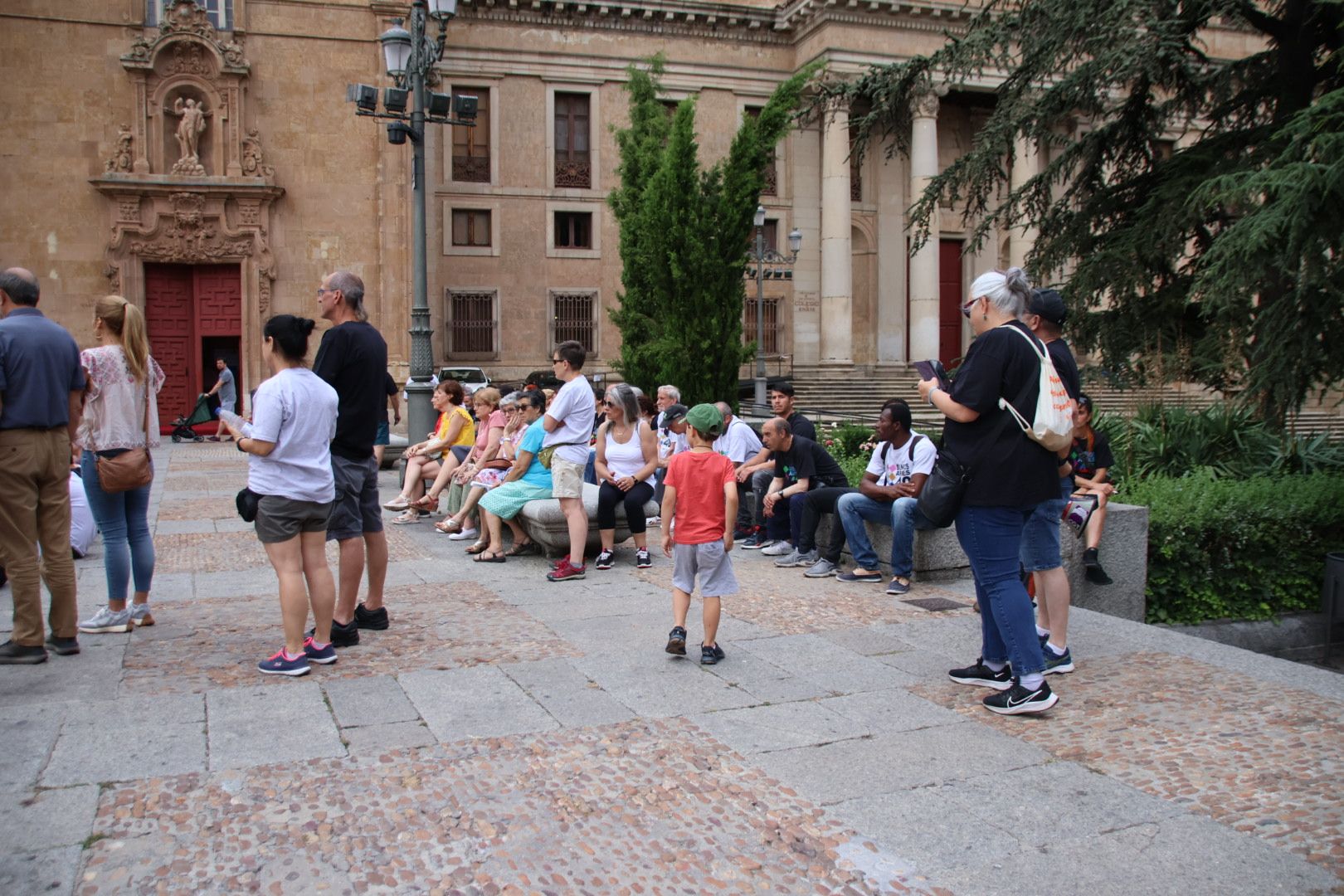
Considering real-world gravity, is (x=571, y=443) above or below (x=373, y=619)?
above

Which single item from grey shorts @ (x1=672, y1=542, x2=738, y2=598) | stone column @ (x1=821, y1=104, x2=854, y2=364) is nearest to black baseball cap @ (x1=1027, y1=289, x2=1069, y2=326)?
grey shorts @ (x1=672, y1=542, x2=738, y2=598)

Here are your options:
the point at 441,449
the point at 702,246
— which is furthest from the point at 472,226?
the point at 441,449

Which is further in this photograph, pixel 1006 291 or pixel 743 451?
pixel 743 451

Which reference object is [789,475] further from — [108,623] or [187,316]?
[187,316]

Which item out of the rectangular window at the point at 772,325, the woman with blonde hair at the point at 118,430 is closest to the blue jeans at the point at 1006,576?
the woman with blonde hair at the point at 118,430

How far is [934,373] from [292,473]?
326 centimetres

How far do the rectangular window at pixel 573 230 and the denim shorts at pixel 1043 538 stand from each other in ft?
93.9

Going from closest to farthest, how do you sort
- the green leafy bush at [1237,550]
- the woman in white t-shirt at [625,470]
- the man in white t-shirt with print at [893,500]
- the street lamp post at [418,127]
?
the man in white t-shirt with print at [893,500] → the green leafy bush at [1237,550] → the woman in white t-shirt at [625,470] → the street lamp post at [418,127]

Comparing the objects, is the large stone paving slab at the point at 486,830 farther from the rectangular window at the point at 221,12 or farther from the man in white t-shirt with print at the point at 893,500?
the rectangular window at the point at 221,12

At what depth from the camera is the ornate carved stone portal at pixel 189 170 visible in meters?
26.5

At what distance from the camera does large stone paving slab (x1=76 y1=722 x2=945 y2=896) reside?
11.4 ft

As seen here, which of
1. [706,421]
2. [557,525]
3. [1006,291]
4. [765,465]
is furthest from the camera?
[765,465]

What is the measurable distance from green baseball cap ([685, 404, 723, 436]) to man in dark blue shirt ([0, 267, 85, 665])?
11.1 ft

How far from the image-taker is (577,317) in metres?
33.2
